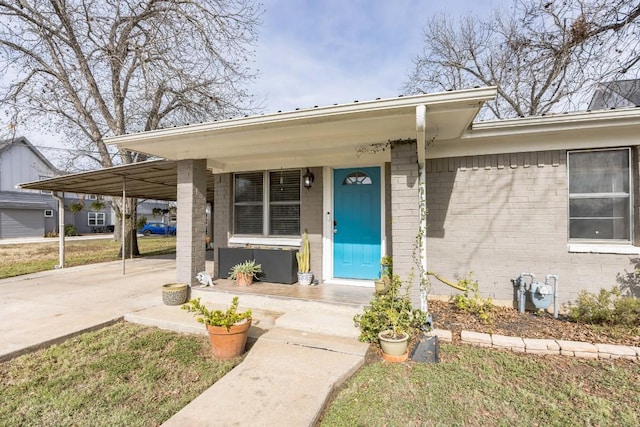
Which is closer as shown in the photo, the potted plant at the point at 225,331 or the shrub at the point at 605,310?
the potted plant at the point at 225,331

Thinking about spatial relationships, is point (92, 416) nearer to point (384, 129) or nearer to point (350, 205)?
point (384, 129)

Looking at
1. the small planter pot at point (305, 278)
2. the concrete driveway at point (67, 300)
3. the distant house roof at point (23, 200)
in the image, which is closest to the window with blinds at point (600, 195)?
the small planter pot at point (305, 278)

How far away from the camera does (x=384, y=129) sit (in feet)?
13.0

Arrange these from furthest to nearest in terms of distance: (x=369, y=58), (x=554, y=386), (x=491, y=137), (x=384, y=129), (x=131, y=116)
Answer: (x=131, y=116) → (x=369, y=58) → (x=491, y=137) → (x=384, y=129) → (x=554, y=386)

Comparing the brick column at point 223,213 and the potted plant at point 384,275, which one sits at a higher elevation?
the brick column at point 223,213

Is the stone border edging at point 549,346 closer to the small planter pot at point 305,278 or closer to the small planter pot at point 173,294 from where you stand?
the small planter pot at point 305,278

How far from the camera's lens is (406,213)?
412 centimetres

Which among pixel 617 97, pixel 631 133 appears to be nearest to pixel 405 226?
pixel 631 133

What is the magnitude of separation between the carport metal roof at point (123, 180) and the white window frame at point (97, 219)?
79.5 ft

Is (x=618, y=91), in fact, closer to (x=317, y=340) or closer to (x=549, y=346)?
(x=549, y=346)

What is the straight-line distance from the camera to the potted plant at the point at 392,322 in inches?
131

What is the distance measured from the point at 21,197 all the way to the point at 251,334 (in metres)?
27.8

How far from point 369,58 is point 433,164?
6525 mm

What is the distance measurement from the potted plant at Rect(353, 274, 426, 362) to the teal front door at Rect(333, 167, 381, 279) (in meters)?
1.52
